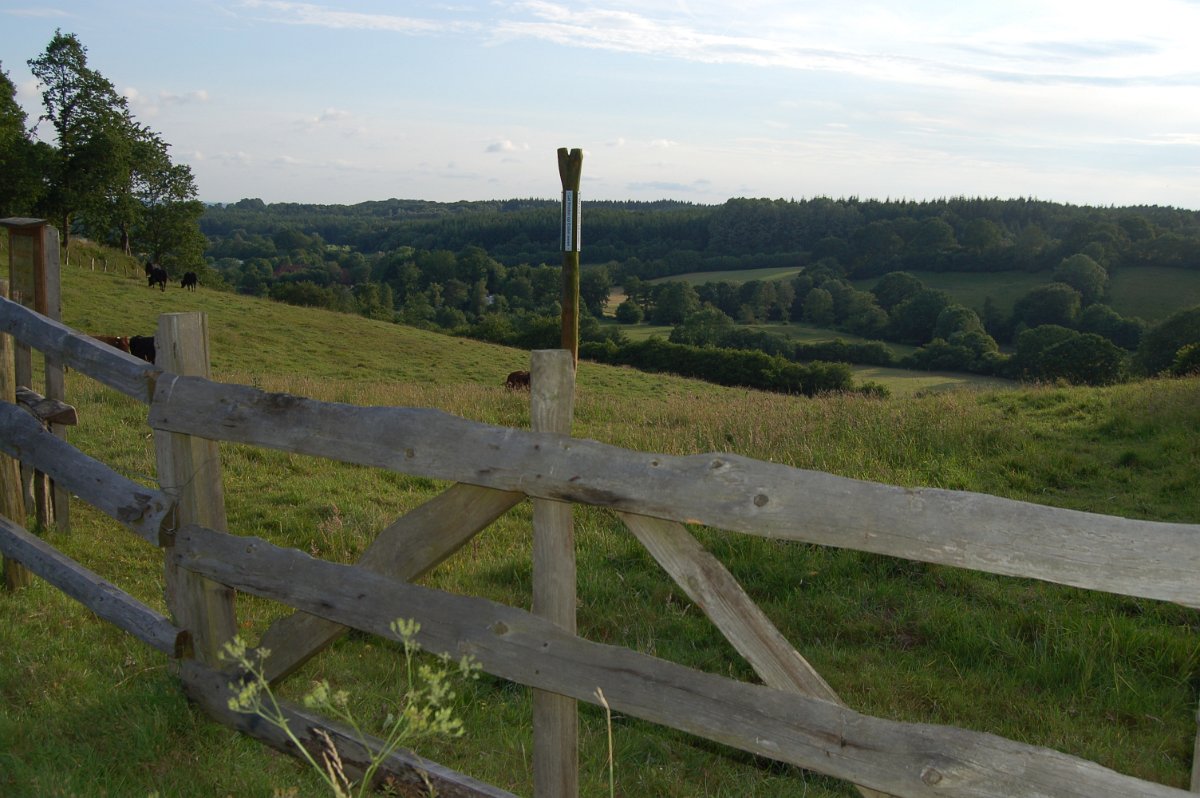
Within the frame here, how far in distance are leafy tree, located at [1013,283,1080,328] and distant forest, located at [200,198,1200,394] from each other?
16cm

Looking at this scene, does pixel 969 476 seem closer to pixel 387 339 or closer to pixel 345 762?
pixel 345 762

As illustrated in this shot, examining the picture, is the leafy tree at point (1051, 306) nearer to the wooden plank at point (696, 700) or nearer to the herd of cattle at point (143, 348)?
the herd of cattle at point (143, 348)

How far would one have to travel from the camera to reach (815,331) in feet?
262

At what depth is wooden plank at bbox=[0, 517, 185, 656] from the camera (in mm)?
4285

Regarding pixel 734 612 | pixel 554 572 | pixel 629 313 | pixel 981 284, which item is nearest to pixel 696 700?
pixel 734 612

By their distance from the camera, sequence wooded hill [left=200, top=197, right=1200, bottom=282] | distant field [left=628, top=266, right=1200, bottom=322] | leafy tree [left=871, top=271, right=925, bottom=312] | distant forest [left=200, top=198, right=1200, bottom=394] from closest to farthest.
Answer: distant forest [left=200, top=198, right=1200, bottom=394]
distant field [left=628, top=266, right=1200, bottom=322]
leafy tree [left=871, top=271, right=925, bottom=312]
wooded hill [left=200, top=197, right=1200, bottom=282]

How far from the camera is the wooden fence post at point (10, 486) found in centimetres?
569

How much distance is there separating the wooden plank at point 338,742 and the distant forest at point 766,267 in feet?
144

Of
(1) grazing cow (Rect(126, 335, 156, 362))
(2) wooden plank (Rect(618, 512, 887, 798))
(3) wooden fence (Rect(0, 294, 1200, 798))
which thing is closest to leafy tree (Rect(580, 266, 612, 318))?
(1) grazing cow (Rect(126, 335, 156, 362))

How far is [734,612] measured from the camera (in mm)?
2807

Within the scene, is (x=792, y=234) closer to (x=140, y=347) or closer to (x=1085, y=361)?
(x=1085, y=361)

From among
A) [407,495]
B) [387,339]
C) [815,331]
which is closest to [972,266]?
[815,331]

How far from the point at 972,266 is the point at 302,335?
77.1 m

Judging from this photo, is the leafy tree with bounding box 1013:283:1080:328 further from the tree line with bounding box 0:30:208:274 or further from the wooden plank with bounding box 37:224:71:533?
the wooden plank with bounding box 37:224:71:533
